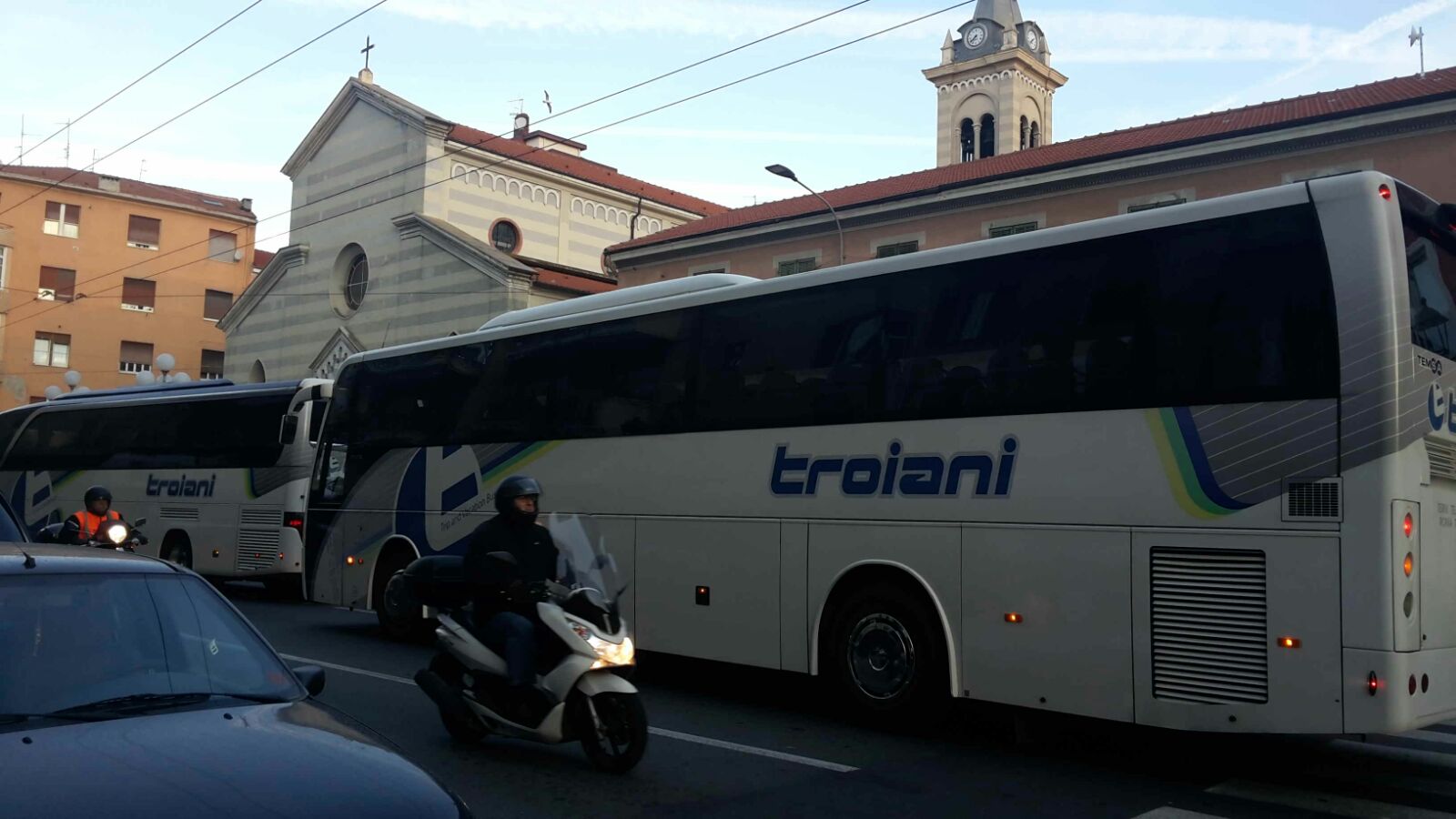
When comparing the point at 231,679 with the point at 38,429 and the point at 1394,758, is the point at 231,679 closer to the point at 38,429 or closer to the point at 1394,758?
the point at 1394,758

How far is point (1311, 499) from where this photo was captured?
272 inches

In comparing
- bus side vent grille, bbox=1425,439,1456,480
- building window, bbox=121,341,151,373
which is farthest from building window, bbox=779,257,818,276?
building window, bbox=121,341,151,373

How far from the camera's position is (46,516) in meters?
23.3

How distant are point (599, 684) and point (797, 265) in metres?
27.0

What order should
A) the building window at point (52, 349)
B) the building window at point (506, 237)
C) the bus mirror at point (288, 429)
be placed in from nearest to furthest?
the bus mirror at point (288, 429) < the building window at point (506, 237) < the building window at point (52, 349)

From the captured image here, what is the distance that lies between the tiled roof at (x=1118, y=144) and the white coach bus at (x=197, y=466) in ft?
54.5

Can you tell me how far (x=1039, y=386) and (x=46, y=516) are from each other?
21263 mm

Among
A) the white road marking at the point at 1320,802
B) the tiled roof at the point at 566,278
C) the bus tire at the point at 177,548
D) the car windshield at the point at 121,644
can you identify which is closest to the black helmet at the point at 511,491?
the car windshield at the point at 121,644

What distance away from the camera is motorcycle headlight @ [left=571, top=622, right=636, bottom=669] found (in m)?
6.82

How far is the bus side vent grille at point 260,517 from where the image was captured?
1927 cm

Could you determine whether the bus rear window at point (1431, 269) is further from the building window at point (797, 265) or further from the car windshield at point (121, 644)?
the building window at point (797, 265)

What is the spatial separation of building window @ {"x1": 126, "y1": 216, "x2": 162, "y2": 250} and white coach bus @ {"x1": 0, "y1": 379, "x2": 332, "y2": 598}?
1612 inches

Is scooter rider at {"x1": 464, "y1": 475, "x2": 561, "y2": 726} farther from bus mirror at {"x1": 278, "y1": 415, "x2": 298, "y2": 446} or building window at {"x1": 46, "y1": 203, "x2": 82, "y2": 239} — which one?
building window at {"x1": 46, "y1": 203, "x2": 82, "y2": 239}

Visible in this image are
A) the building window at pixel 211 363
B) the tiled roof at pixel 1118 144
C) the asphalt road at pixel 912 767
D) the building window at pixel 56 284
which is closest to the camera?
the asphalt road at pixel 912 767
